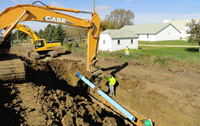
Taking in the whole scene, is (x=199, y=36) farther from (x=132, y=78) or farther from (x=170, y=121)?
(x=170, y=121)

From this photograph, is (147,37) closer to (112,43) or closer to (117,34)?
(117,34)

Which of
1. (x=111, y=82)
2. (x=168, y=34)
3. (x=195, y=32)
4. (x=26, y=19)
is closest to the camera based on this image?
(x=26, y=19)

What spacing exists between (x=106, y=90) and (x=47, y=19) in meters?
4.89

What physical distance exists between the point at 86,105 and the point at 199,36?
22.1m

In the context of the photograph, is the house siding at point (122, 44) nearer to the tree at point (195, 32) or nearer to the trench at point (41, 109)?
the tree at point (195, 32)

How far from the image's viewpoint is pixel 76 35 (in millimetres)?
41281

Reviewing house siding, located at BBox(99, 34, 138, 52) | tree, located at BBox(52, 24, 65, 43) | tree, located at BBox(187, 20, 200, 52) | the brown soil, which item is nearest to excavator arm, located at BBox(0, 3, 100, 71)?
the brown soil

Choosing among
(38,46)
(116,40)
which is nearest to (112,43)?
(116,40)

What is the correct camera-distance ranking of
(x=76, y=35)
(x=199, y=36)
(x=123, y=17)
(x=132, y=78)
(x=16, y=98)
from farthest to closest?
1. (x=123, y=17)
2. (x=76, y=35)
3. (x=199, y=36)
4. (x=132, y=78)
5. (x=16, y=98)

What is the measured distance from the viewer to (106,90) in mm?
9641

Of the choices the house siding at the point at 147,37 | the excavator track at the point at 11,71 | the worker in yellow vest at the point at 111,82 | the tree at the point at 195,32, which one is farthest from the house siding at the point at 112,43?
the house siding at the point at 147,37

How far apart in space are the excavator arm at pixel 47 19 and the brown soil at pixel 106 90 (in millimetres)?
2096

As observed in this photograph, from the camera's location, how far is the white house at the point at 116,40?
86.9ft

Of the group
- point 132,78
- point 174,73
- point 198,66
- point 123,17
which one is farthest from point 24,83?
point 123,17
